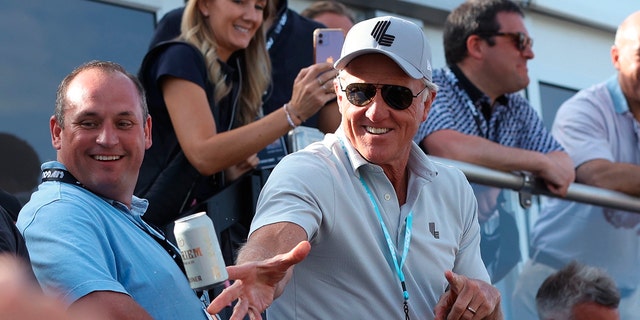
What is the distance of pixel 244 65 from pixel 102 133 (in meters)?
1.35

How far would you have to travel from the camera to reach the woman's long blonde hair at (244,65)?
431cm

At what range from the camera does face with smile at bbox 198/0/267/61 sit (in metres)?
4.39

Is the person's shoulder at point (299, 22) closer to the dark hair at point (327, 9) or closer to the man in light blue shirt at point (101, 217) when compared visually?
the dark hair at point (327, 9)

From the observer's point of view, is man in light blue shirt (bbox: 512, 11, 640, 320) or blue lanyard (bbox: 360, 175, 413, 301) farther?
man in light blue shirt (bbox: 512, 11, 640, 320)

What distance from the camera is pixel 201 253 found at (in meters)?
2.54

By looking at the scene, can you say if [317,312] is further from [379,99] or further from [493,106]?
[493,106]

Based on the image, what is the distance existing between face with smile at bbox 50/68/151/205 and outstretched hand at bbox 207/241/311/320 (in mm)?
716

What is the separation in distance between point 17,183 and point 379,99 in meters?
2.39

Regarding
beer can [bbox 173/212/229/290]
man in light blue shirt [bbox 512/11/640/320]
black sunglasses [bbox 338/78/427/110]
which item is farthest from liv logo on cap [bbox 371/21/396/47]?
man in light blue shirt [bbox 512/11/640/320]

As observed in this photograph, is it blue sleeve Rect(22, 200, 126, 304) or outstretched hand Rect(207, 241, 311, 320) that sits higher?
blue sleeve Rect(22, 200, 126, 304)

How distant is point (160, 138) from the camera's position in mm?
4211

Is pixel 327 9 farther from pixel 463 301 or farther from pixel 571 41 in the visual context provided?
pixel 571 41

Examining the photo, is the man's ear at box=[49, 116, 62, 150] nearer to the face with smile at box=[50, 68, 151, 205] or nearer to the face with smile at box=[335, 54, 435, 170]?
the face with smile at box=[50, 68, 151, 205]

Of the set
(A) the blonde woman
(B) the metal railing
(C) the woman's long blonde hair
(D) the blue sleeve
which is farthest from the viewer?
(B) the metal railing
